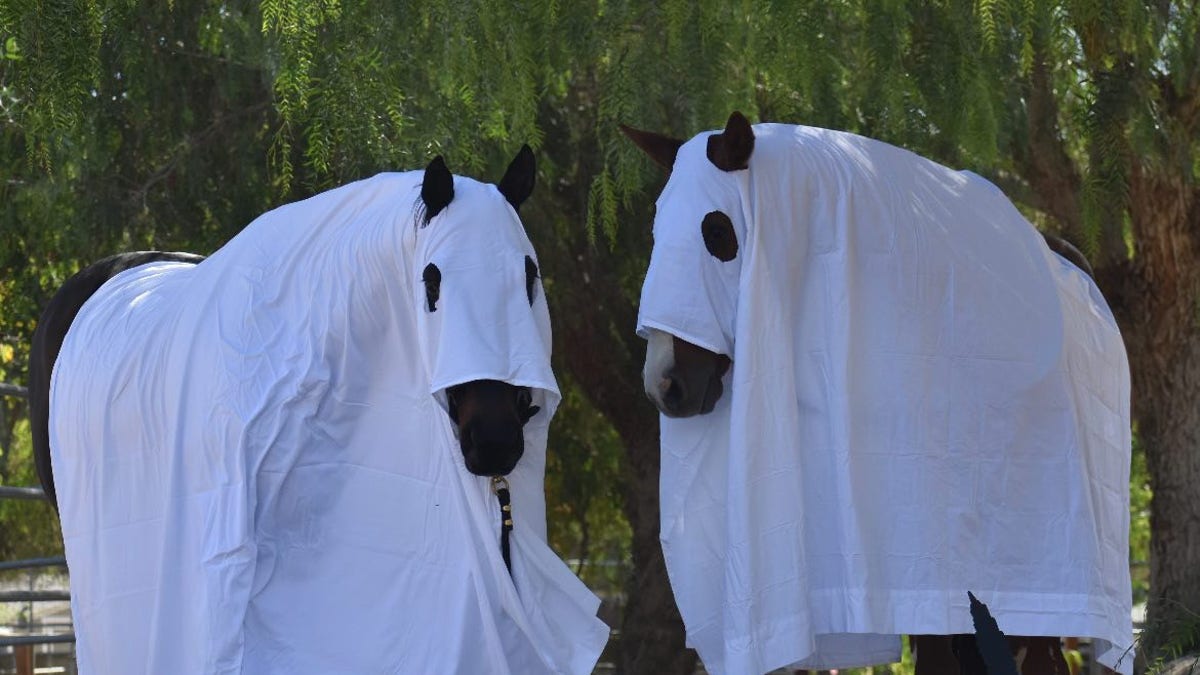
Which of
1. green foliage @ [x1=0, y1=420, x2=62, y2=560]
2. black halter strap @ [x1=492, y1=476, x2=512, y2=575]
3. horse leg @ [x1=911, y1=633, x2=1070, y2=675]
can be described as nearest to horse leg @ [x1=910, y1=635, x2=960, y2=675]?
horse leg @ [x1=911, y1=633, x2=1070, y2=675]

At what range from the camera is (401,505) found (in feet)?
14.9

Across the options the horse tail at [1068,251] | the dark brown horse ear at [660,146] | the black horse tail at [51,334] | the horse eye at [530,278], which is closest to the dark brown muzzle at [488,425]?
the horse eye at [530,278]

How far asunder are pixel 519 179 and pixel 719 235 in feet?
2.51

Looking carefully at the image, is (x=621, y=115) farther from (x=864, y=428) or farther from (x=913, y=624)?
(x=913, y=624)

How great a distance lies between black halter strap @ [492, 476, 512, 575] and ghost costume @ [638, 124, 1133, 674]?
429mm

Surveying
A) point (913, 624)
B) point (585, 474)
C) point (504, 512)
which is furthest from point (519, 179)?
point (585, 474)

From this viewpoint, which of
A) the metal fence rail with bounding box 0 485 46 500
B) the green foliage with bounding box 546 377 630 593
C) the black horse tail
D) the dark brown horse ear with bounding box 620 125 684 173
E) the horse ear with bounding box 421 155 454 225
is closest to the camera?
the horse ear with bounding box 421 155 454 225

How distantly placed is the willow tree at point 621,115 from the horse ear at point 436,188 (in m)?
0.96

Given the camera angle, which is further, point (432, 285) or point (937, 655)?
point (432, 285)

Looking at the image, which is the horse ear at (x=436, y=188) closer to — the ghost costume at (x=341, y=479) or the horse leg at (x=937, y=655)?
the ghost costume at (x=341, y=479)

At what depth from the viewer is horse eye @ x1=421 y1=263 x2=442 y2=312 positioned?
4.43 meters

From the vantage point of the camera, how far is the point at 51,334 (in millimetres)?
6043

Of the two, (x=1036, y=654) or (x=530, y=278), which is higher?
(x=530, y=278)

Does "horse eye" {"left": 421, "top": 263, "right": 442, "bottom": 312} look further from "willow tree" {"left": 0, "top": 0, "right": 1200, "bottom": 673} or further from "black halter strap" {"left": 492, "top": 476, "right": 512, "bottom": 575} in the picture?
"willow tree" {"left": 0, "top": 0, "right": 1200, "bottom": 673}
